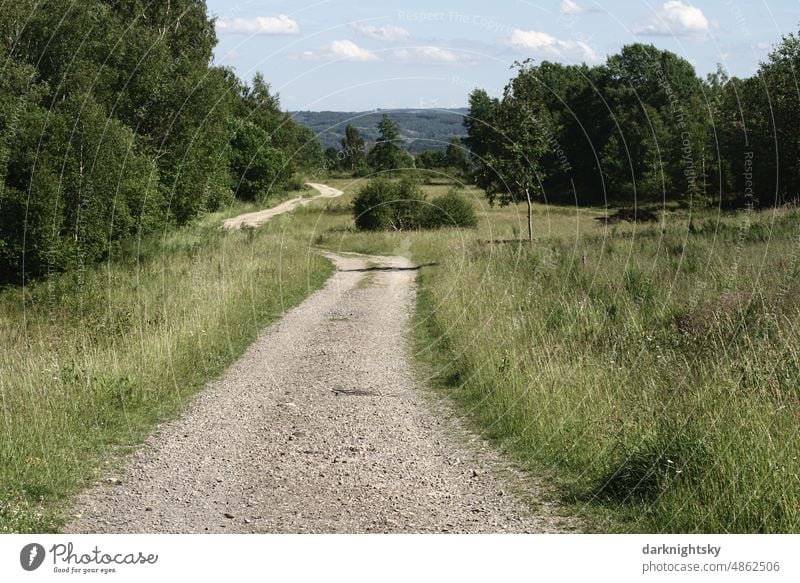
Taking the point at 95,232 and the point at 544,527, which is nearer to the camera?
the point at 544,527

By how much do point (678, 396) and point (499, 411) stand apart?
2.02 meters

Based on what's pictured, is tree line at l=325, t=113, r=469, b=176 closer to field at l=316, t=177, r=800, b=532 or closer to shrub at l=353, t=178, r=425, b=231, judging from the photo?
shrub at l=353, t=178, r=425, b=231

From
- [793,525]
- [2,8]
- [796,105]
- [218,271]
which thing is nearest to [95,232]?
[2,8]

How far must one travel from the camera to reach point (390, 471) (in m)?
7.29

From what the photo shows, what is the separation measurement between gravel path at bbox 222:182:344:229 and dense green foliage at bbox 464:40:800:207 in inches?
615

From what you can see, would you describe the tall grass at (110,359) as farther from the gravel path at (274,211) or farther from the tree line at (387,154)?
the gravel path at (274,211)

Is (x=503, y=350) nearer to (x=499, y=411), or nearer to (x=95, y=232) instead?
(x=499, y=411)

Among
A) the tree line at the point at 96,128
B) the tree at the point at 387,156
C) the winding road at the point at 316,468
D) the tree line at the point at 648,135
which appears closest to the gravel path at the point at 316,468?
the winding road at the point at 316,468

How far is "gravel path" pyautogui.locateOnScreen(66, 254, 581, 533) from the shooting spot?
608 centimetres

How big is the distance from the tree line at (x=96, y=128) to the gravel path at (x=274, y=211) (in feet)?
15.7
